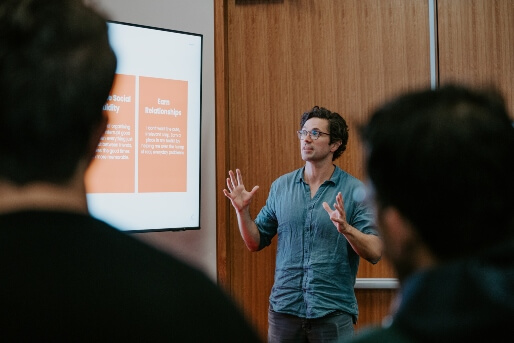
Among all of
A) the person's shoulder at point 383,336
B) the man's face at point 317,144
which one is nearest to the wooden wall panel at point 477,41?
the man's face at point 317,144

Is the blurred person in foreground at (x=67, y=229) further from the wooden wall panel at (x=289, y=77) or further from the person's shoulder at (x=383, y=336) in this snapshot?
the wooden wall panel at (x=289, y=77)

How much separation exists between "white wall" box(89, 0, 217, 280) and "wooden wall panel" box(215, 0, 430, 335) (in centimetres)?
5

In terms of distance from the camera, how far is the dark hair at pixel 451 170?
75cm

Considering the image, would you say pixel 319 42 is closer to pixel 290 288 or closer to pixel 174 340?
pixel 290 288

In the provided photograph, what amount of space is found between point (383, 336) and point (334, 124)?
2080 millimetres

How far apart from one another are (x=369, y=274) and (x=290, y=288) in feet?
2.12

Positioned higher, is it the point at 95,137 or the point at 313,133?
the point at 313,133

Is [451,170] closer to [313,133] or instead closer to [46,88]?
[46,88]

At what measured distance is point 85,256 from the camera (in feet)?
1.87

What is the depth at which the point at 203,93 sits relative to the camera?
2.94 m

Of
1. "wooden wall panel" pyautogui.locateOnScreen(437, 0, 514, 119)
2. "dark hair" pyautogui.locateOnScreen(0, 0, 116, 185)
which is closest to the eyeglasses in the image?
"wooden wall panel" pyautogui.locateOnScreen(437, 0, 514, 119)

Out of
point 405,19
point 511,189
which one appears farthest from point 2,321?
point 405,19

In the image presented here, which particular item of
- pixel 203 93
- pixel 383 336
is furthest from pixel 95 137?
pixel 203 93

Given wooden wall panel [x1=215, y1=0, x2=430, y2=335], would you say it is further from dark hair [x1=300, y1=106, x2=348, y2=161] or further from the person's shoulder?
the person's shoulder
